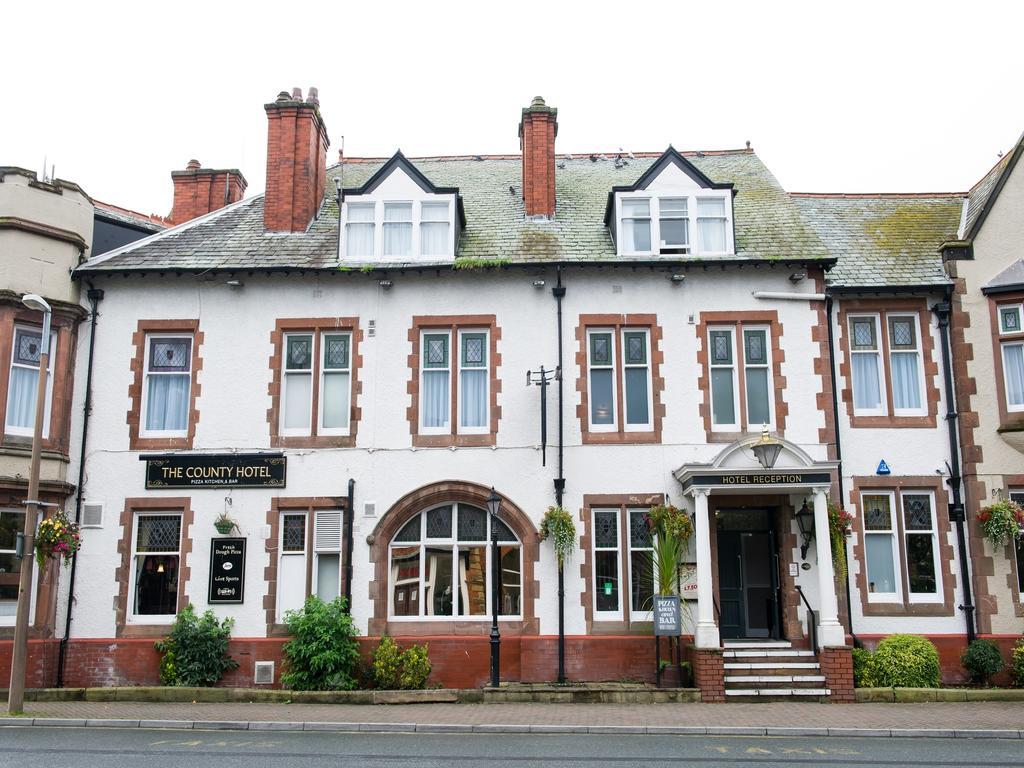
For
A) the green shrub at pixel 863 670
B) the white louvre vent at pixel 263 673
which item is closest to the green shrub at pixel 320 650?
the white louvre vent at pixel 263 673

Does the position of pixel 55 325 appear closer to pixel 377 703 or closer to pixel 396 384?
pixel 396 384

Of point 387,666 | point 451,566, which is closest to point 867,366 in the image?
point 451,566

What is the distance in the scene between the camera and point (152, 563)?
1892 cm

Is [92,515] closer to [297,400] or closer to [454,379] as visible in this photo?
[297,400]

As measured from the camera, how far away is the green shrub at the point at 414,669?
17.7 metres

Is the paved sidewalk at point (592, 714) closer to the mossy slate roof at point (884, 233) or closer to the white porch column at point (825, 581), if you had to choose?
the white porch column at point (825, 581)

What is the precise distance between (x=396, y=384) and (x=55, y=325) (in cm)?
704

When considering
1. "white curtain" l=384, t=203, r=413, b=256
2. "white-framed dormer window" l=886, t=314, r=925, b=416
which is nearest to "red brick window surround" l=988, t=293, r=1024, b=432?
"white-framed dormer window" l=886, t=314, r=925, b=416

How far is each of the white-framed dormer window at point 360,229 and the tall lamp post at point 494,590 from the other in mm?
5994

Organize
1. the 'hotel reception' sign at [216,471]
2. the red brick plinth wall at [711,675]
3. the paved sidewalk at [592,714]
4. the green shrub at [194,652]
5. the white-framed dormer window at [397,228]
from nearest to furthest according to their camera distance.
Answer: the paved sidewalk at [592,714]
the red brick plinth wall at [711,675]
the green shrub at [194,652]
the 'hotel reception' sign at [216,471]
the white-framed dormer window at [397,228]

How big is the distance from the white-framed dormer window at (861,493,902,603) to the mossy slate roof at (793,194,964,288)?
454 cm

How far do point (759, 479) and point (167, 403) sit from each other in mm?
12149

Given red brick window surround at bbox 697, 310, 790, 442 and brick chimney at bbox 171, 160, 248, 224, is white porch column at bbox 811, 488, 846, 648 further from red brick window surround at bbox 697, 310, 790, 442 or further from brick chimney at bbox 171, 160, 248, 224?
brick chimney at bbox 171, 160, 248, 224

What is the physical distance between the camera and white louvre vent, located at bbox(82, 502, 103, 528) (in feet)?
61.6
